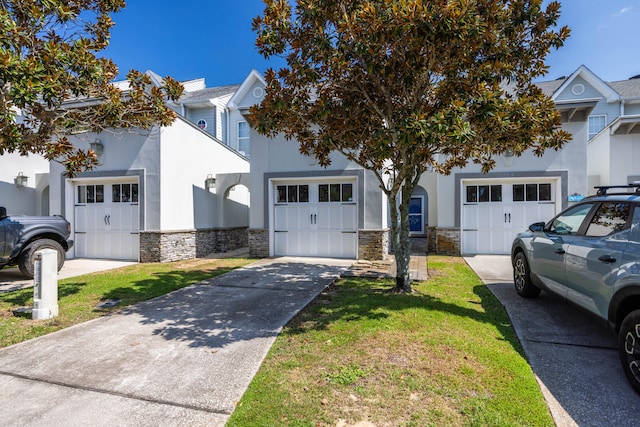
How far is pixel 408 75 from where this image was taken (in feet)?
16.3

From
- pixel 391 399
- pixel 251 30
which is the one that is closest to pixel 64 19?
pixel 251 30

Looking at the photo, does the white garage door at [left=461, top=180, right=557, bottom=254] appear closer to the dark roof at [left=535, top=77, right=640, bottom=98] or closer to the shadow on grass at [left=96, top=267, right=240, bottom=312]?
the shadow on grass at [left=96, top=267, right=240, bottom=312]

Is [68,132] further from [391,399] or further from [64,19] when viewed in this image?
[391,399]

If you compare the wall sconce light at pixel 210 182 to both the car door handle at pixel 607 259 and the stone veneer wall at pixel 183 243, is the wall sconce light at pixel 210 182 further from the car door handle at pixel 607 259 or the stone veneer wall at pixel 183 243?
the car door handle at pixel 607 259

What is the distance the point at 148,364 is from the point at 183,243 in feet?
26.1

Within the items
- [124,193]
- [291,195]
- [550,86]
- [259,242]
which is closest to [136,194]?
[124,193]

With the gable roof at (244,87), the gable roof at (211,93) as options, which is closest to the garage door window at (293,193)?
the gable roof at (244,87)

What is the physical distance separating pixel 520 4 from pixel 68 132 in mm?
7432

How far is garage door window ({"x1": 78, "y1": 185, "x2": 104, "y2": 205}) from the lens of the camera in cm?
1092

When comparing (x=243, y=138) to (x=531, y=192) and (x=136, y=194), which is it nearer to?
(x=136, y=194)

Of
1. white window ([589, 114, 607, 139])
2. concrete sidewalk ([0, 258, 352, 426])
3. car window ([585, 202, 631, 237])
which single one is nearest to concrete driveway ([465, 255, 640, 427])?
car window ([585, 202, 631, 237])

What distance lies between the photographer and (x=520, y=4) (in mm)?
5008

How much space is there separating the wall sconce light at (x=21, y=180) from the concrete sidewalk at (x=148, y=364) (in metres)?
10.2

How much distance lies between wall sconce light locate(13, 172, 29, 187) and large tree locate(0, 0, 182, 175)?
330 inches
